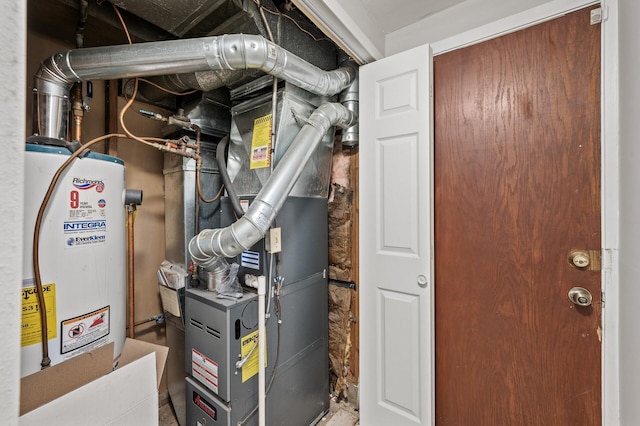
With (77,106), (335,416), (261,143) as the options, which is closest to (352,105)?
(261,143)

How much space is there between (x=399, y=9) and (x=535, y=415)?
2.19 m

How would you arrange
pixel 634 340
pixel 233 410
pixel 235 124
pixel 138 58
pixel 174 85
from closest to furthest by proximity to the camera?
pixel 634 340 → pixel 138 58 → pixel 233 410 → pixel 174 85 → pixel 235 124

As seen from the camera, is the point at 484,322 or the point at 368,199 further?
the point at 368,199

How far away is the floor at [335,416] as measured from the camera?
1.61 m

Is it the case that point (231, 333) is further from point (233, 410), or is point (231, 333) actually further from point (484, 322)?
point (484, 322)

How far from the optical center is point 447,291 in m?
1.35

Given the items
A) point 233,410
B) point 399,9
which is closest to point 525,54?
point 399,9

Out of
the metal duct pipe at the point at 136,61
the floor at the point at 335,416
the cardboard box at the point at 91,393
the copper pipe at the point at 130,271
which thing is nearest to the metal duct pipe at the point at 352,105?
the metal duct pipe at the point at 136,61

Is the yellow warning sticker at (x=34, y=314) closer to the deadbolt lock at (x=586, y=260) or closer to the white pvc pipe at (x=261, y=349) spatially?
the white pvc pipe at (x=261, y=349)

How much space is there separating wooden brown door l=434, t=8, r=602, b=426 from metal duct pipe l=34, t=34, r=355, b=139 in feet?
3.34

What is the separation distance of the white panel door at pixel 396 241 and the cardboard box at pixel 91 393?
3.66ft

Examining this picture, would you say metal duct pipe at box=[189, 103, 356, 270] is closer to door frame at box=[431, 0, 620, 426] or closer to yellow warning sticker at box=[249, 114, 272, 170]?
yellow warning sticker at box=[249, 114, 272, 170]

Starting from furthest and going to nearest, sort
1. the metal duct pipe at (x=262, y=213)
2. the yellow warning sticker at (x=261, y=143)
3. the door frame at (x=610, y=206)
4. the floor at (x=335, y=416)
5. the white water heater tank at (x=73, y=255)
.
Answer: the floor at (x=335, y=416), the yellow warning sticker at (x=261, y=143), the metal duct pipe at (x=262, y=213), the door frame at (x=610, y=206), the white water heater tank at (x=73, y=255)

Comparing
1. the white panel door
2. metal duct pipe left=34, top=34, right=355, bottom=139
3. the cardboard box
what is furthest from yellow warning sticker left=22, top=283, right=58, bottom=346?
the white panel door
